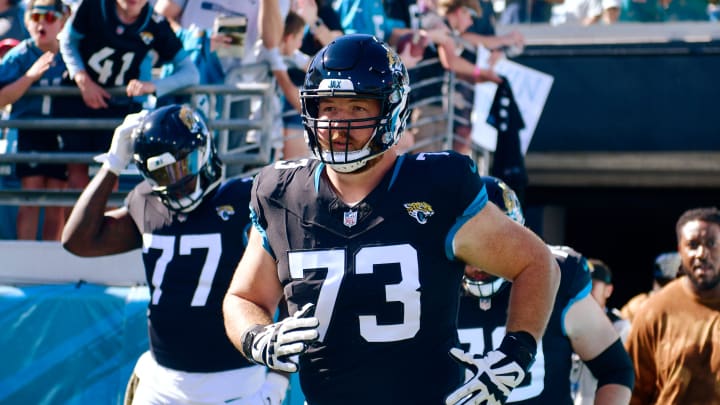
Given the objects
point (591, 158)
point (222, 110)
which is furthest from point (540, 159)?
point (222, 110)

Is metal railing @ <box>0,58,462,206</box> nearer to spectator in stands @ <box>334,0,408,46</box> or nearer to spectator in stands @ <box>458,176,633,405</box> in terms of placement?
spectator in stands @ <box>334,0,408,46</box>

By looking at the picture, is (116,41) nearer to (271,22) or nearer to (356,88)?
(271,22)

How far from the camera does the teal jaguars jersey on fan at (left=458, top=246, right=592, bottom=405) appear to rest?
13.6 ft

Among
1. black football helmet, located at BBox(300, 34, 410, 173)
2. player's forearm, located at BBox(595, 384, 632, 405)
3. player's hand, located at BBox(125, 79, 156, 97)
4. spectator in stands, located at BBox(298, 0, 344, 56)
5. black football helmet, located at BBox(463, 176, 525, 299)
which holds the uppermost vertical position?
black football helmet, located at BBox(300, 34, 410, 173)

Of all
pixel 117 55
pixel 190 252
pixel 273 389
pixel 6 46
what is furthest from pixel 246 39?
pixel 273 389

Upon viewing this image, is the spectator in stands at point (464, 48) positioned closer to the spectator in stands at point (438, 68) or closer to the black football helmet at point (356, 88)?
the spectator in stands at point (438, 68)

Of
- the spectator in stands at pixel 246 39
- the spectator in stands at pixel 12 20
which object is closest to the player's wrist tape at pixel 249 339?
the spectator in stands at pixel 246 39

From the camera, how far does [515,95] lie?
8.27 meters

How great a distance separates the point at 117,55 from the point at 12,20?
5.13ft

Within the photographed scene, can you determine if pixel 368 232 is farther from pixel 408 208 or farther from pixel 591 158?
pixel 591 158

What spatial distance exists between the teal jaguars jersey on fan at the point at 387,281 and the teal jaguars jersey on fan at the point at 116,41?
10.2 ft

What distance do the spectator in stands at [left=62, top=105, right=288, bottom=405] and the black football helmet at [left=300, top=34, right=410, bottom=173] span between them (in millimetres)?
1555

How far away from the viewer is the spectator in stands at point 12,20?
7.15 m

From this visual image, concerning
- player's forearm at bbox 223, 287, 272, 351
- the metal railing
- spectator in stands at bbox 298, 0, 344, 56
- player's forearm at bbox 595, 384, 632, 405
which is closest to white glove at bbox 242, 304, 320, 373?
player's forearm at bbox 223, 287, 272, 351
